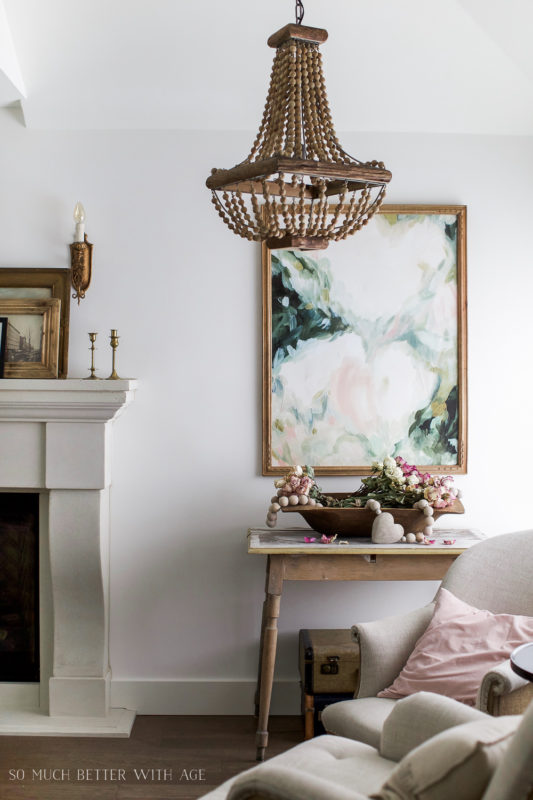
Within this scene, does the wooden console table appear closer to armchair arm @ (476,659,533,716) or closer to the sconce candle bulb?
armchair arm @ (476,659,533,716)

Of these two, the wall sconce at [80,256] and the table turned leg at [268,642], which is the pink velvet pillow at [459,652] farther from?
the wall sconce at [80,256]

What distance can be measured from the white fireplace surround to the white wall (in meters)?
0.16

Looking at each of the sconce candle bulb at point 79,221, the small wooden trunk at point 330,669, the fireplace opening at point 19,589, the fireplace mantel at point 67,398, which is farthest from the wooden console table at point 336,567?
the sconce candle bulb at point 79,221

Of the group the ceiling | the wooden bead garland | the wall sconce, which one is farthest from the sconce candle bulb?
the wooden bead garland

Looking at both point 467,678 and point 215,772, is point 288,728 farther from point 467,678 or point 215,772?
point 467,678

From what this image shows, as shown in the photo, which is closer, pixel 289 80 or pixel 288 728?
pixel 289 80

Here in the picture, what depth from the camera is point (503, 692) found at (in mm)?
2094

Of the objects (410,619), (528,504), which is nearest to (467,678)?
(410,619)

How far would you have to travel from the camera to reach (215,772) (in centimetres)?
297

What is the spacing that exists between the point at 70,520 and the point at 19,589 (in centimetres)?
46

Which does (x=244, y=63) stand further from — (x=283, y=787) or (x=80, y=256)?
(x=283, y=787)

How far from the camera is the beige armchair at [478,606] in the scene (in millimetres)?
2127

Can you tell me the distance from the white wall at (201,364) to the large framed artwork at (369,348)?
79mm

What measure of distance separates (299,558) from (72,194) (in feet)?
6.04
